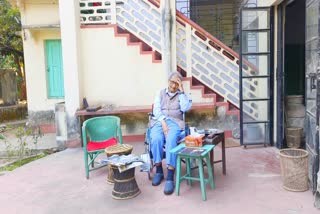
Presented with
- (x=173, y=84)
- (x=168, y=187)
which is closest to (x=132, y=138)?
(x=173, y=84)

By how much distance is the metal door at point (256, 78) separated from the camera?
4.81m

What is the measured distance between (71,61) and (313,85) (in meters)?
3.76

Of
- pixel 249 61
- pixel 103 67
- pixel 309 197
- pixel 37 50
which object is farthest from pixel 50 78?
pixel 309 197

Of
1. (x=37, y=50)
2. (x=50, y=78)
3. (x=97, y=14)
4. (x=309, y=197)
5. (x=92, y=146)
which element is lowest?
(x=309, y=197)

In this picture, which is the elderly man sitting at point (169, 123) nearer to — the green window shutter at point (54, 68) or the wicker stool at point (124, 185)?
the wicker stool at point (124, 185)

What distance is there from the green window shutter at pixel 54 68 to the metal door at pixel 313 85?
5.28m

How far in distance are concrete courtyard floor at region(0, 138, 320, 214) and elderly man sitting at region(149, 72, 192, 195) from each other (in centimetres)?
23

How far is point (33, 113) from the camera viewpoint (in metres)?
7.26

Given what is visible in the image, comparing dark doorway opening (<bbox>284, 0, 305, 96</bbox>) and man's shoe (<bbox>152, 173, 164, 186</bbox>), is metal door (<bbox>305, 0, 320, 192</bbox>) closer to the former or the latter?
man's shoe (<bbox>152, 173, 164, 186</bbox>)

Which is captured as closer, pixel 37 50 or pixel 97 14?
pixel 97 14

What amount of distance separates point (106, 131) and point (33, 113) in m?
3.71

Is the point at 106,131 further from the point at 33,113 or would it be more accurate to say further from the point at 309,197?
the point at 33,113

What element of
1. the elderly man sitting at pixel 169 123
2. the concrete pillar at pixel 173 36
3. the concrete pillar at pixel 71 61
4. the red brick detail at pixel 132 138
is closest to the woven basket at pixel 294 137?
the elderly man sitting at pixel 169 123

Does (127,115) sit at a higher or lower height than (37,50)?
lower
